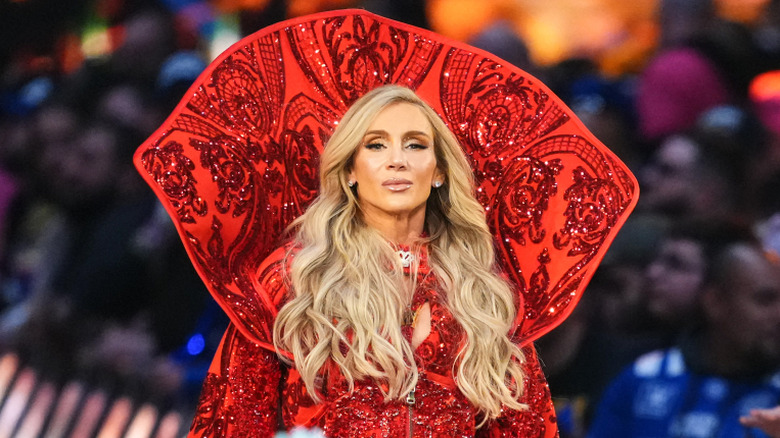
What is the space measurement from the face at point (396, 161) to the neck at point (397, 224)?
2cm

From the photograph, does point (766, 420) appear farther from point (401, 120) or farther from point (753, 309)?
point (401, 120)

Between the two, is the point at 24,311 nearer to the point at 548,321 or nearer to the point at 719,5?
the point at 548,321

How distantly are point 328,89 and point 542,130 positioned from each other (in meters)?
0.60

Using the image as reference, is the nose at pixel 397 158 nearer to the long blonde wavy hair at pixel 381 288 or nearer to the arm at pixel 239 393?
the long blonde wavy hair at pixel 381 288

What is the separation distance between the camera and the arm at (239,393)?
2.61 metres

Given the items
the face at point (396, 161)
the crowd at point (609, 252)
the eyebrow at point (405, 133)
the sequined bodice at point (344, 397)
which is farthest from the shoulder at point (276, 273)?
the crowd at point (609, 252)

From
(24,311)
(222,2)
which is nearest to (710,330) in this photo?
(222,2)

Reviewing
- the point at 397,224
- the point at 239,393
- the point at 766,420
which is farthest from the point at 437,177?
the point at 766,420

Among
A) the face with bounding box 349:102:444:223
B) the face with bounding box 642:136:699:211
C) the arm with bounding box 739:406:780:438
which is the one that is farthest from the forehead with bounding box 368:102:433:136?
the arm with bounding box 739:406:780:438

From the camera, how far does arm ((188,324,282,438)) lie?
2605mm

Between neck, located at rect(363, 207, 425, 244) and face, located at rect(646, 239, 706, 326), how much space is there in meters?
1.25

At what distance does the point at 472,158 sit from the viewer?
2.94 meters

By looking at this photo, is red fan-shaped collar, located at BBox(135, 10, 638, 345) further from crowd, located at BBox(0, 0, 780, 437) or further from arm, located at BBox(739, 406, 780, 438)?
arm, located at BBox(739, 406, 780, 438)

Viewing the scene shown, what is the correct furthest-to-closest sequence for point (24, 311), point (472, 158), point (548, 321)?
point (24, 311) → point (472, 158) → point (548, 321)
